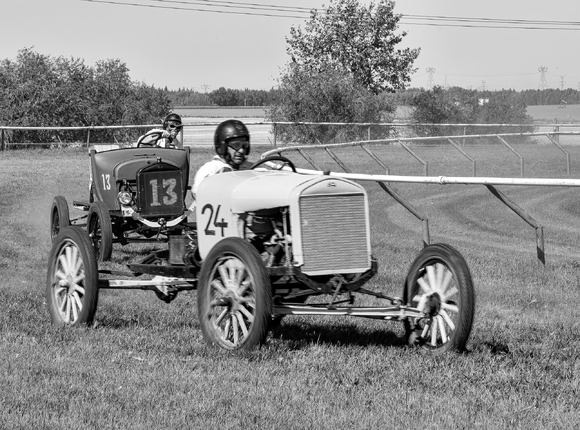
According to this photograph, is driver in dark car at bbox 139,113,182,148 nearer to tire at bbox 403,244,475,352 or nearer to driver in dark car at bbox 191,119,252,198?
driver in dark car at bbox 191,119,252,198

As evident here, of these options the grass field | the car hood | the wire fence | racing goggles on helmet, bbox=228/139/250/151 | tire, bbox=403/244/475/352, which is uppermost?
racing goggles on helmet, bbox=228/139/250/151

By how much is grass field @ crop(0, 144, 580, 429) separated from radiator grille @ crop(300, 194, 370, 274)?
578mm

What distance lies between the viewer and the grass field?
17.3 ft

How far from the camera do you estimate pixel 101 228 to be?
1266 cm

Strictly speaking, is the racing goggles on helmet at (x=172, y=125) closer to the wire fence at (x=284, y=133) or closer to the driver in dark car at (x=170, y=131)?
the driver in dark car at (x=170, y=131)

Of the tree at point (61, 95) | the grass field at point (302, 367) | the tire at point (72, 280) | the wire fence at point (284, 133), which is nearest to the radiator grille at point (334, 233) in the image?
the grass field at point (302, 367)

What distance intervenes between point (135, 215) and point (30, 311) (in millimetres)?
4401

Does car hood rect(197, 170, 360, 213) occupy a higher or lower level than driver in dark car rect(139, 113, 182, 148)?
lower

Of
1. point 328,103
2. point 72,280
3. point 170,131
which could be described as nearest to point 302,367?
point 72,280

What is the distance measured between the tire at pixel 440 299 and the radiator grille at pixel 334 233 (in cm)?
40

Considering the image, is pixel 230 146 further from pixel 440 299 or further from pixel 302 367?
pixel 302 367

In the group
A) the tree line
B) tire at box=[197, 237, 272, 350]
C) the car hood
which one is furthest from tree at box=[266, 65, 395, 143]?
tire at box=[197, 237, 272, 350]

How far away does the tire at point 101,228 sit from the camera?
12562 millimetres

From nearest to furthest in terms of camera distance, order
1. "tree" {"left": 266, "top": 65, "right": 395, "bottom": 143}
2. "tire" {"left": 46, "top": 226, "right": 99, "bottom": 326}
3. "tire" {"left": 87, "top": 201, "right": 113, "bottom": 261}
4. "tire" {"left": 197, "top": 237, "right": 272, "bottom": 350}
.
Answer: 1. "tire" {"left": 197, "top": 237, "right": 272, "bottom": 350}
2. "tire" {"left": 46, "top": 226, "right": 99, "bottom": 326}
3. "tire" {"left": 87, "top": 201, "right": 113, "bottom": 261}
4. "tree" {"left": 266, "top": 65, "right": 395, "bottom": 143}
